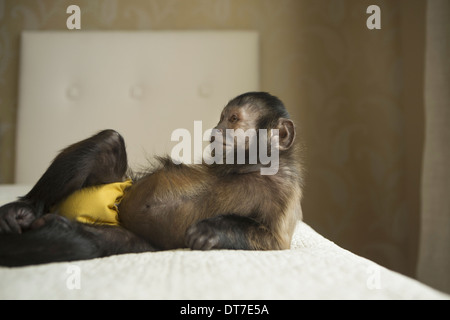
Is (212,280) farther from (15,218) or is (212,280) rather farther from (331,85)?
(331,85)

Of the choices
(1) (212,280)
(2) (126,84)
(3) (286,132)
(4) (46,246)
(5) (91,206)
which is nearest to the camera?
(1) (212,280)

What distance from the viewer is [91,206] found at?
1.17 meters

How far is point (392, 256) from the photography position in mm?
2617

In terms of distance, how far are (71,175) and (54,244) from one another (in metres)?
0.34

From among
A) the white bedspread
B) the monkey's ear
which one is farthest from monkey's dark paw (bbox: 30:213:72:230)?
the monkey's ear

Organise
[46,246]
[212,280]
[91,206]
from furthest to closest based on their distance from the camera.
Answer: [91,206] → [46,246] → [212,280]

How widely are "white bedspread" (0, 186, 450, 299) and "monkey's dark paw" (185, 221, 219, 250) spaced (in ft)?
0.42

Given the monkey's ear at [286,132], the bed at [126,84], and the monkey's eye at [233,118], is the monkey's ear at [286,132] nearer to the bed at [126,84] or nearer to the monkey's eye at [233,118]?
the monkey's eye at [233,118]

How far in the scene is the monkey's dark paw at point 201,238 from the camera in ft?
3.26

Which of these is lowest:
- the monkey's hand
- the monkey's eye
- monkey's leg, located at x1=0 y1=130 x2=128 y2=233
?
the monkey's hand

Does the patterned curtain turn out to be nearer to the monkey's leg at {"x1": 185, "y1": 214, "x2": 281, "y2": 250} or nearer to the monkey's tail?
the monkey's leg at {"x1": 185, "y1": 214, "x2": 281, "y2": 250}

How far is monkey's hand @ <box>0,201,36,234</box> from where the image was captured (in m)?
1.02

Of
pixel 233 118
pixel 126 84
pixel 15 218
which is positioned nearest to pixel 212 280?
pixel 15 218
